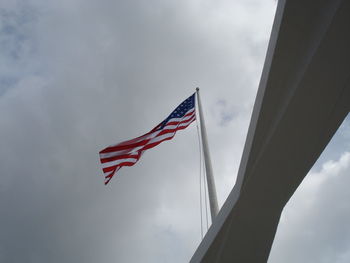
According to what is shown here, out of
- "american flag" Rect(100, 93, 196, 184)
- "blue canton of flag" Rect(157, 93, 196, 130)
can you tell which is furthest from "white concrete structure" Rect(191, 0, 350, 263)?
"blue canton of flag" Rect(157, 93, 196, 130)

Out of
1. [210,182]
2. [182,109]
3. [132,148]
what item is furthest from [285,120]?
[182,109]

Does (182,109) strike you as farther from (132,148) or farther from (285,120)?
(285,120)

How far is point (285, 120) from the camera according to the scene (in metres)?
5.70

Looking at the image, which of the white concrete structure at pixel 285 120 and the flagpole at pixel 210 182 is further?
the flagpole at pixel 210 182

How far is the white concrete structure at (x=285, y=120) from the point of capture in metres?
4.90

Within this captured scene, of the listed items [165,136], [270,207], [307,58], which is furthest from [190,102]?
[307,58]

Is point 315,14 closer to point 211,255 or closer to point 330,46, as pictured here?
point 330,46

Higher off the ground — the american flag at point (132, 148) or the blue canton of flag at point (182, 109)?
the blue canton of flag at point (182, 109)

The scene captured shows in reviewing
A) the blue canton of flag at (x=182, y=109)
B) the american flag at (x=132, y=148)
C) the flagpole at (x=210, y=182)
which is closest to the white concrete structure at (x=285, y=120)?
the flagpole at (x=210, y=182)

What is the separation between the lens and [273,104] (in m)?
5.66

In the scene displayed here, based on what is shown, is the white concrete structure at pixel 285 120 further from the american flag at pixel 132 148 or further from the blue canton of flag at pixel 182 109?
the blue canton of flag at pixel 182 109

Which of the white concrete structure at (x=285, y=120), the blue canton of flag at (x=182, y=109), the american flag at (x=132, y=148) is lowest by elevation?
the white concrete structure at (x=285, y=120)

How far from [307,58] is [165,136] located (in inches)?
281

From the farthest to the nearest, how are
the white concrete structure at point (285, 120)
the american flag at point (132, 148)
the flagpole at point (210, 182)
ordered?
1. the american flag at point (132, 148)
2. the flagpole at point (210, 182)
3. the white concrete structure at point (285, 120)
